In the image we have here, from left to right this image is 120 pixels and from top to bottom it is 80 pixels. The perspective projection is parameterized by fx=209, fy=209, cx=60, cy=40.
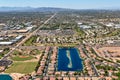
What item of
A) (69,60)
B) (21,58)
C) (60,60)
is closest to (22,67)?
(21,58)

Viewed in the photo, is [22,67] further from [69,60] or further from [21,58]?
[69,60]

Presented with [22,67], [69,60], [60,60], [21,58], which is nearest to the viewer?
[22,67]

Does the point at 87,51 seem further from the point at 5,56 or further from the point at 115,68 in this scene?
the point at 5,56

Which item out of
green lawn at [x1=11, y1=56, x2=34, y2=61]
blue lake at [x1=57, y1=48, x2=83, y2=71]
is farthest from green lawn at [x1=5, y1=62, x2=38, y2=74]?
blue lake at [x1=57, y1=48, x2=83, y2=71]

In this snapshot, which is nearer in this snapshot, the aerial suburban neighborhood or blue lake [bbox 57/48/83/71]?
the aerial suburban neighborhood

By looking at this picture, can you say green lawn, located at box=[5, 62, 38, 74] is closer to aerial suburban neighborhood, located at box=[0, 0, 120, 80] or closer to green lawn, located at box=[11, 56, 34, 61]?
aerial suburban neighborhood, located at box=[0, 0, 120, 80]

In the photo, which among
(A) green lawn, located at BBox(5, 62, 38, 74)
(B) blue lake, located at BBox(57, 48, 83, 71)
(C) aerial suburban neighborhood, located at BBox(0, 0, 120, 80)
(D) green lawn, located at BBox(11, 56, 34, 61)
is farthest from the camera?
(D) green lawn, located at BBox(11, 56, 34, 61)

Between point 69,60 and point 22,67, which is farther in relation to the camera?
point 69,60

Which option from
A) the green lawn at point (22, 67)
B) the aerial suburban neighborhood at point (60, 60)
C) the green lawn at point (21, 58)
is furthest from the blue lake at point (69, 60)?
the green lawn at point (21, 58)
